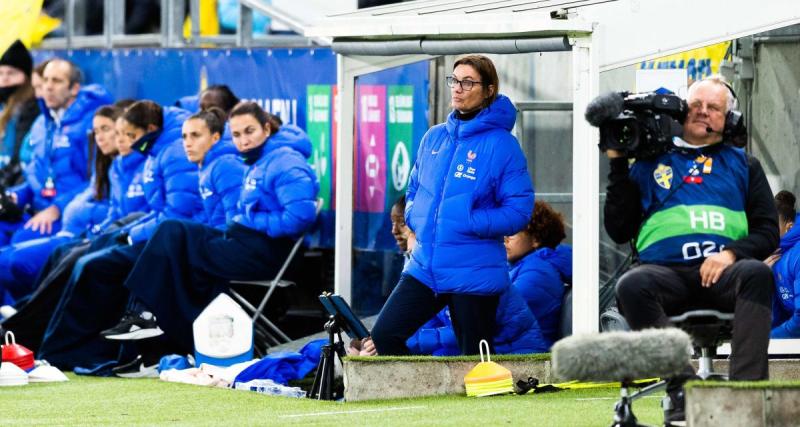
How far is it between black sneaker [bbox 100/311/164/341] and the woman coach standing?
2.75 metres

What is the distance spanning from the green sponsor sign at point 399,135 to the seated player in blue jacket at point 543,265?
2030mm

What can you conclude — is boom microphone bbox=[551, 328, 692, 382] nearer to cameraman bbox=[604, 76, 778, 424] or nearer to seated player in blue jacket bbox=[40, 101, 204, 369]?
cameraman bbox=[604, 76, 778, 424]

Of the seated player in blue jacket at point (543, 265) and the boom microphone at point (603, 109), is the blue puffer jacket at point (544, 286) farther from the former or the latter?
the boom microphone at point (603, 109)

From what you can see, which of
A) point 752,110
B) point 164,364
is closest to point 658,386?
point 752,110

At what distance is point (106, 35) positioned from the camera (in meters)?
15.8

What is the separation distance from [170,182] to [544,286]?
13.5ft

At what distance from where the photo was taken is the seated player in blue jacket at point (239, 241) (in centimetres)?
1165

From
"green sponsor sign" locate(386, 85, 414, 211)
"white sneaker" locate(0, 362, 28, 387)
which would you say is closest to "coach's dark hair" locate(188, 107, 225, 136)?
"green sponsor sign" locate(386, 85, 414, 211)

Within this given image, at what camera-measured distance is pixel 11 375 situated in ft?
35.0

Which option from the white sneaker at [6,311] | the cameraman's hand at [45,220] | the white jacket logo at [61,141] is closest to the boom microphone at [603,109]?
the white sneaker at [6,311]

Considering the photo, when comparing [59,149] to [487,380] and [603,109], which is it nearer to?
[487,380]

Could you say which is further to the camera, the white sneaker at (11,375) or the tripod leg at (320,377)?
the white sneaker at (11,375)

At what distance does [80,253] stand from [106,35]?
351cm

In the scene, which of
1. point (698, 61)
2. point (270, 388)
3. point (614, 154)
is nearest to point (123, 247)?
point (270, 388)
